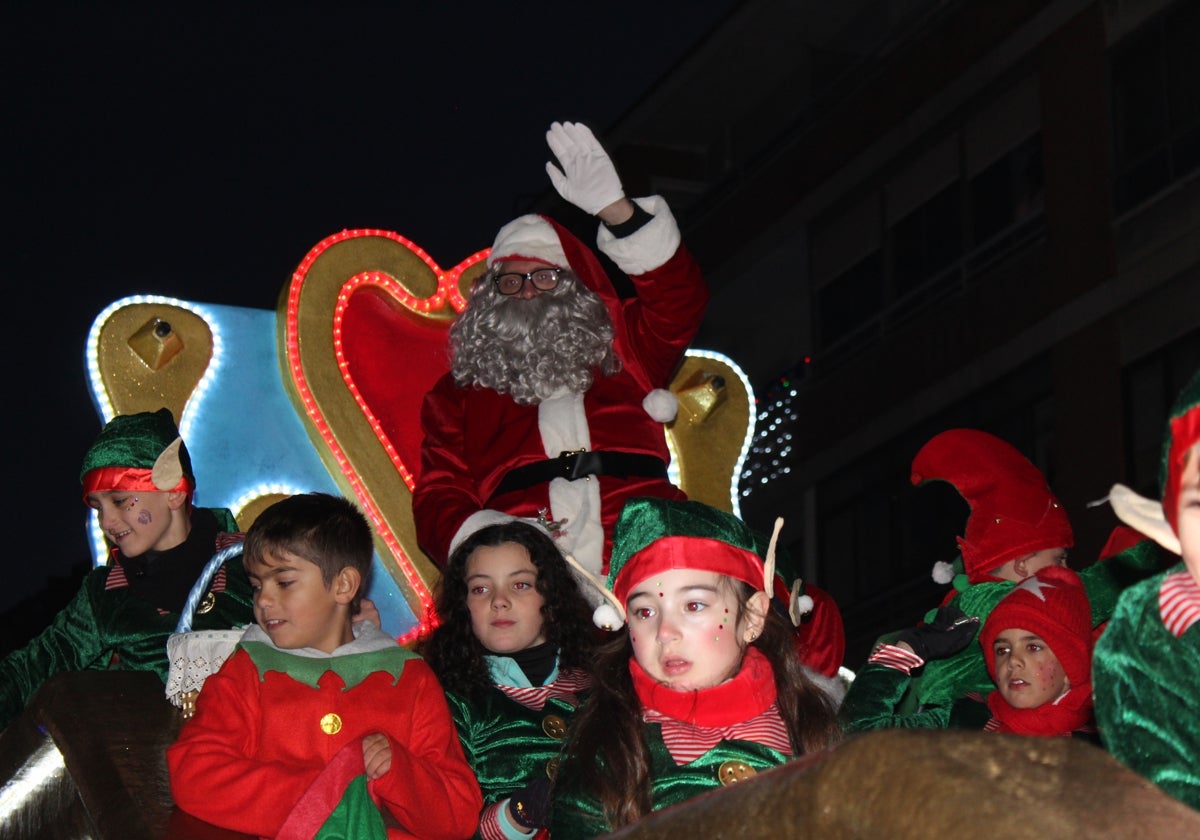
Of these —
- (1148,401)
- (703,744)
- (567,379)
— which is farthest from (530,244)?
(1148,401)

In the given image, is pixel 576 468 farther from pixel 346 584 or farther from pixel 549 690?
pixel 346 584

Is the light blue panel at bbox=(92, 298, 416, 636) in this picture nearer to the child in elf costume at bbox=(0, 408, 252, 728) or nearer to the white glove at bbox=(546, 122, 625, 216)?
the child in elf costume at bbox=(0, 408, 252, 728)

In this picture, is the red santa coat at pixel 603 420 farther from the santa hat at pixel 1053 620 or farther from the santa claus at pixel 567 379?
the santa hat at pixel 1053 620

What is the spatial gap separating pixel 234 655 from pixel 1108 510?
1054 centimetres

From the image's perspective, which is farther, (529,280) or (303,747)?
(529,280)

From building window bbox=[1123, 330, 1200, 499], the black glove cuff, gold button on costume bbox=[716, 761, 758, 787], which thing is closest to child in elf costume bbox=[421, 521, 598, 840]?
gold button on costume bbox=[716, 761, 758, 787]

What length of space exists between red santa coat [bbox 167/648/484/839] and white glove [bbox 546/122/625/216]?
190cm

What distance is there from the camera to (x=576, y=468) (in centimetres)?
560

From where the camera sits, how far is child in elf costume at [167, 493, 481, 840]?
396 cm

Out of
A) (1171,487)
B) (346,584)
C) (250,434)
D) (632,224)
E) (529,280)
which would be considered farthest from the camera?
(250,434)

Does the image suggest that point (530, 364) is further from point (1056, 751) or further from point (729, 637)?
point (1056, 751)

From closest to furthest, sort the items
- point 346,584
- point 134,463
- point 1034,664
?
1. point 346,584
2. point 1034,664
3. point 134,463

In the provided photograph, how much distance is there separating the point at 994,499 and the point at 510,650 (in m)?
1.39

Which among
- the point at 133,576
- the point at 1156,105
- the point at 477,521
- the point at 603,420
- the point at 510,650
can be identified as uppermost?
the point at 1156,105
